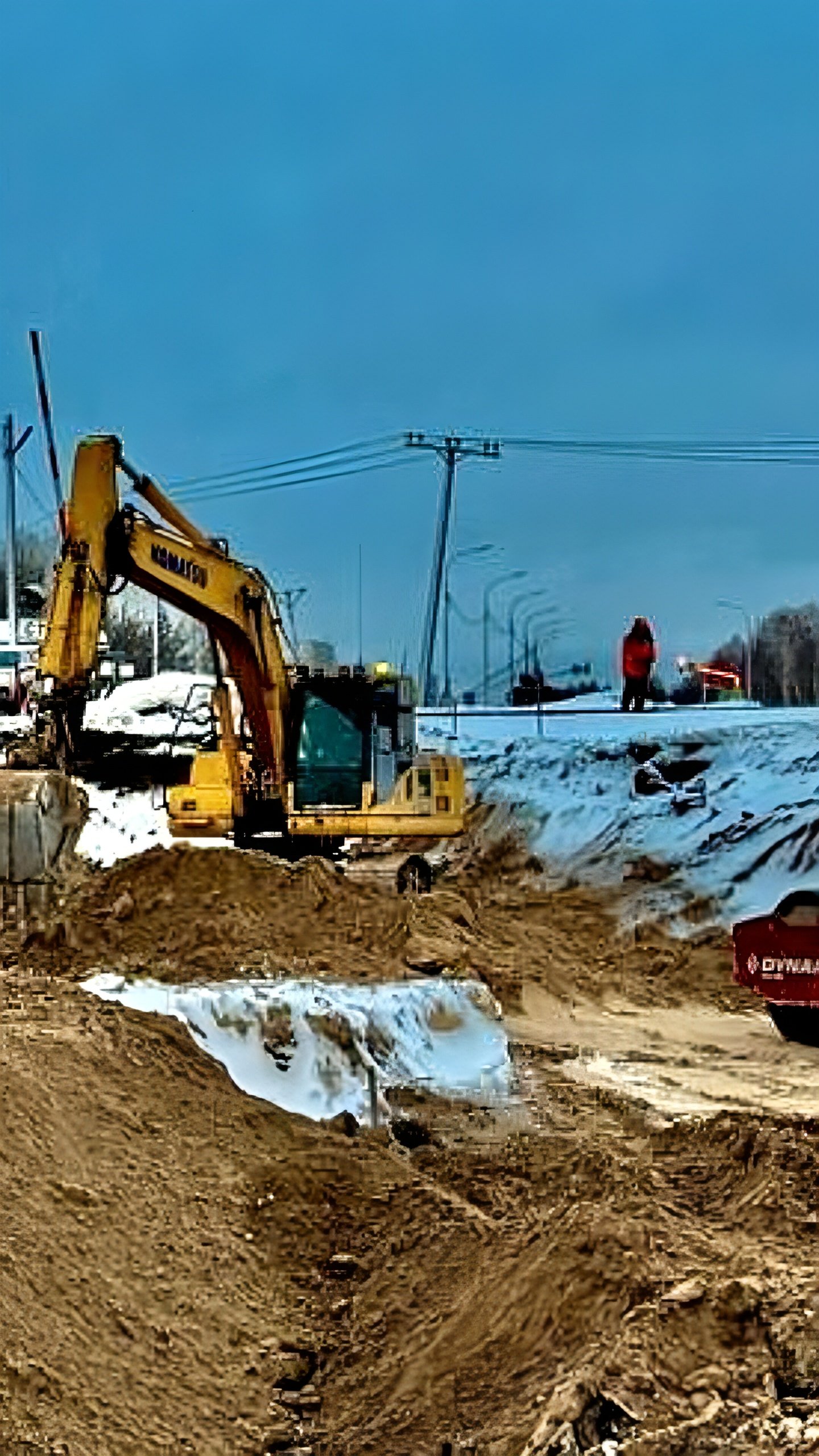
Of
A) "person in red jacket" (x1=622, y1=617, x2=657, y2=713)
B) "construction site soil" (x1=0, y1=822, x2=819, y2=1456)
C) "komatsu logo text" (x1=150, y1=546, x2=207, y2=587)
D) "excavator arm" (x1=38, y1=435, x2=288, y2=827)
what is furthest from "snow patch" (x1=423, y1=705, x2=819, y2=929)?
"construction site soil" (x1=0, y1=822, x2=819, y2=1456)

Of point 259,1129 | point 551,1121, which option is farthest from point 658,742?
point 259,1129

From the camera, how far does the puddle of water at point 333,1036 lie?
339 inches

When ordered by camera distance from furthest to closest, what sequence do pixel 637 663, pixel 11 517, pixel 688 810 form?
pixel 11 517, pixel 637 663, pixel 688 810

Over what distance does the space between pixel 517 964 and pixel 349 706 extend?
4213mm

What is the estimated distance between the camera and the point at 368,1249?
Answer: 23.5 ft

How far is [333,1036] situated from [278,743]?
8.56 metres

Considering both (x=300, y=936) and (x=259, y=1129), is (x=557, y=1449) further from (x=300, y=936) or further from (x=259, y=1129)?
(x=300, y=936)

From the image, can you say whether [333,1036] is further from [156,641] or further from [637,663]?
[156,641]

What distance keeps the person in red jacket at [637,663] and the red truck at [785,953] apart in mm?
13170

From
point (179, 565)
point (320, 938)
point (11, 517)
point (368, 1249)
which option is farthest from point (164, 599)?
point (11, 517)

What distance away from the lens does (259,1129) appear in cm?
801

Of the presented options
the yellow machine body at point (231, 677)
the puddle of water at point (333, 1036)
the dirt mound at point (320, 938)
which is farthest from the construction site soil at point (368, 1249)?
the yellow machine body at point (231, 677)

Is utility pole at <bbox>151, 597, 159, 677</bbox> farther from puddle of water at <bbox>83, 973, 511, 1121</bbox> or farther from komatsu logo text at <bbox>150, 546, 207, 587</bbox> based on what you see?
puddle of water at <bbox>83, 973, 511, 1121</bbox>

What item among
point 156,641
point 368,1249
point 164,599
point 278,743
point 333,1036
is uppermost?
point 156,641
